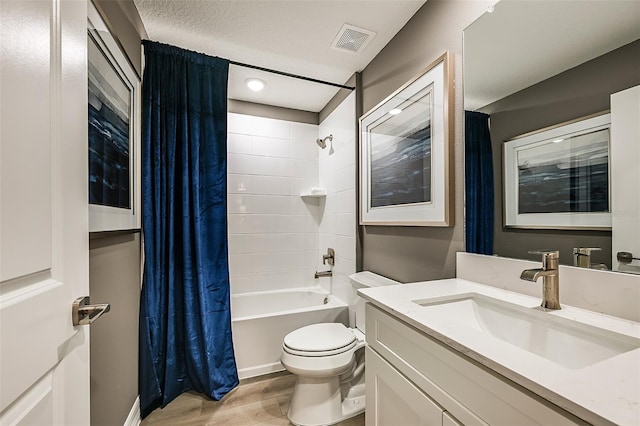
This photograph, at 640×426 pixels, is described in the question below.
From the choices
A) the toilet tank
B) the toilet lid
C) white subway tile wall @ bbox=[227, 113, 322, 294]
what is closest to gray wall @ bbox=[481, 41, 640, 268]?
the toilet tank

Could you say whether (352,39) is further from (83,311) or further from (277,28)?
(83,311)

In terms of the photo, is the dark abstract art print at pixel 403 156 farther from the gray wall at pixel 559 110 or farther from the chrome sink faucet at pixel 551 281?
the chrome sink faucet at pixel 551 281

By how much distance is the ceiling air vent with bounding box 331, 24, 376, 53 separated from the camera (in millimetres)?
1709

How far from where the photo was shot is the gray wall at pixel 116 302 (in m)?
1.09

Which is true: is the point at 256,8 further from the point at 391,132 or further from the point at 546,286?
the point at 546,286

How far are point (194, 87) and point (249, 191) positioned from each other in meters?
1.10

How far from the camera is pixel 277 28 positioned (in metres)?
1.71

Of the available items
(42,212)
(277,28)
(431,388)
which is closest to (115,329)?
(42,212)

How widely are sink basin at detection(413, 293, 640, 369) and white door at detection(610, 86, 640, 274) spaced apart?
0.77 feet

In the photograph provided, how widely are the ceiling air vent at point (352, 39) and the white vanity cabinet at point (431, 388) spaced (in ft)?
5.41

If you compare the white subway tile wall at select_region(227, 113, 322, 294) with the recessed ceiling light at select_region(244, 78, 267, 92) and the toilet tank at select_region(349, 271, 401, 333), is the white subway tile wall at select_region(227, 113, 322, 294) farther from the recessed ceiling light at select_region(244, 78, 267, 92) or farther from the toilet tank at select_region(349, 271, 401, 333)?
the toilet tank at select_region(349, 271, 401, 333)

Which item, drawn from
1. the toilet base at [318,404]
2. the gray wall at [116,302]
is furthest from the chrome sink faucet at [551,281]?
the gray wall at [116,302]

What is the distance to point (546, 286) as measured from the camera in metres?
0.86

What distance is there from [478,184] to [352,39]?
127 centimetres
